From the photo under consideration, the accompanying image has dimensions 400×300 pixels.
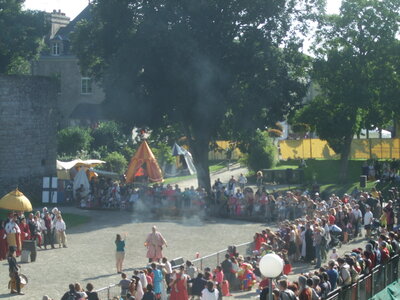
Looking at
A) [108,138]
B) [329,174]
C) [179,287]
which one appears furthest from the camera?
[108,138]

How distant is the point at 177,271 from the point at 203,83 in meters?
21.4

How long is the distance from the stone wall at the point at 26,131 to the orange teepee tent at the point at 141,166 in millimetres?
5304

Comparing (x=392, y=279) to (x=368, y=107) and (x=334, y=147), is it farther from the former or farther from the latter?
(x=334, y=147)

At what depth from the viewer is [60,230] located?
3094 centimetres

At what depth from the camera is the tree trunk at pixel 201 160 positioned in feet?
146

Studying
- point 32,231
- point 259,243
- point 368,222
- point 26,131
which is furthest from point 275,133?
point 259,243

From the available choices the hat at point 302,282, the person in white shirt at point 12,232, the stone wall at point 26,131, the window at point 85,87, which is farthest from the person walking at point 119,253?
the window at point 85,87

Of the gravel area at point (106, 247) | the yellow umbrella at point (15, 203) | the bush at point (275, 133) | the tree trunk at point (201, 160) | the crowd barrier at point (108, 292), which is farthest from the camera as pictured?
the bush at point (275, 133)

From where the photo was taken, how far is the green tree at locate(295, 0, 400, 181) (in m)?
48.6

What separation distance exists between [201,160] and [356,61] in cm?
1166

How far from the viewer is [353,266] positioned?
1969cm

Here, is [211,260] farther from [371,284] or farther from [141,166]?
[141,166]

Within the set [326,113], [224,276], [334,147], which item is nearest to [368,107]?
[326,113]

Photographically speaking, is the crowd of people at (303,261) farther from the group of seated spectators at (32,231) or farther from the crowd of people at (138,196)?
the crowd of people at (138,196)
